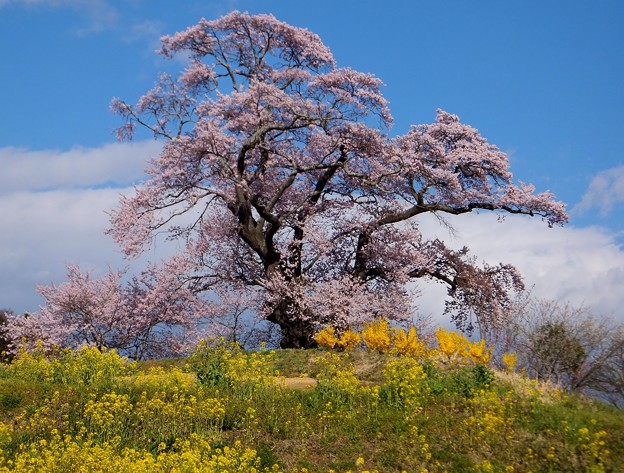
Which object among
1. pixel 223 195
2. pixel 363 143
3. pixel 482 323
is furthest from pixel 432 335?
pixel 223 195

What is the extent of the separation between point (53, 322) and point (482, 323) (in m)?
15.6

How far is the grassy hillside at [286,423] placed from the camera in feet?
34.2

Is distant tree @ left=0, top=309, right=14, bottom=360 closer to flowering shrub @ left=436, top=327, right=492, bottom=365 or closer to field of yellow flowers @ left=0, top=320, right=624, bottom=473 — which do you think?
field of yellow flowers @ left=0, top=320, right=624, bottom=473

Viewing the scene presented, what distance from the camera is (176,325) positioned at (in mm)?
26312

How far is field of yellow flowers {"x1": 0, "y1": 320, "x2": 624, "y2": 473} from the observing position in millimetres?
10406

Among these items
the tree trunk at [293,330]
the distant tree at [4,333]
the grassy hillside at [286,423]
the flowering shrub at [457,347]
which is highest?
the distant tree at [4,333]

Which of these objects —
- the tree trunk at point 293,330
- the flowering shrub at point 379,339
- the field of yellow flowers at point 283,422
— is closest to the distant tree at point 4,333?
the tree trunk at point 293,330

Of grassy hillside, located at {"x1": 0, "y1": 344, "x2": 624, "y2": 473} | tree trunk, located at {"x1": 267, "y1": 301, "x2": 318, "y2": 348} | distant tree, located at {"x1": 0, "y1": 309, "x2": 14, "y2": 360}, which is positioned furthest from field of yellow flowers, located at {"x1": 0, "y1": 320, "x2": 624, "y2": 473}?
distant tree, located at {"x1": 0, "y1": 309, "x2": 14, "y2": 360}

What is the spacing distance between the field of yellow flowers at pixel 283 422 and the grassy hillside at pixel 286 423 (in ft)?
0.09

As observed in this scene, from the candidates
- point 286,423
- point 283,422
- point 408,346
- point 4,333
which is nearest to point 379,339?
point 408,346

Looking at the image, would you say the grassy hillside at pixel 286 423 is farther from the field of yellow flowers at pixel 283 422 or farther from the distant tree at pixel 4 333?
the distant tree at pixel 4 333

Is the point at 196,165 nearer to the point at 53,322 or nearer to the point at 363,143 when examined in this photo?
the point at 363,143

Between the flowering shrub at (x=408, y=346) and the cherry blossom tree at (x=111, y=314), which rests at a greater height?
the cherry blossom tree at (x=111, y=314)

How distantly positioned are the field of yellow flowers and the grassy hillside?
26 millimetres
